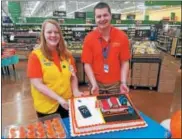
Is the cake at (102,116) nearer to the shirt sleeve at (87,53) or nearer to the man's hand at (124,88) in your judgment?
the man's hand at (124,88)

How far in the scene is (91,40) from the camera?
6.47 feet

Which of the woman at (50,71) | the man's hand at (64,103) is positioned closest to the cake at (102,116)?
the man's hand at (64,103)

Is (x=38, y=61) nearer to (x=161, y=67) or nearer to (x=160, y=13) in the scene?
(x=161, y=67)

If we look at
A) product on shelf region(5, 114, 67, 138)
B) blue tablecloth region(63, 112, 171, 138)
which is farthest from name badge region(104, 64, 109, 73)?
product on shelf region(5, 114, 67, 138)

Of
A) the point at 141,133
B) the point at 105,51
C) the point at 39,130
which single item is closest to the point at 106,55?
the point at 105,51

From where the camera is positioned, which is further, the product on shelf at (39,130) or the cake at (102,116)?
the cake at (102,116)

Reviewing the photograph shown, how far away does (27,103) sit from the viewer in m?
4.48

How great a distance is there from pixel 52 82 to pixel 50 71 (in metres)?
0.10

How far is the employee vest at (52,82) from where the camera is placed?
1630 mm

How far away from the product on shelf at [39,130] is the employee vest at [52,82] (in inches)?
18.6

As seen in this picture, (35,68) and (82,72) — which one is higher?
(35,68)

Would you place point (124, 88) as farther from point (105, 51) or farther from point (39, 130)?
point (39, 130)

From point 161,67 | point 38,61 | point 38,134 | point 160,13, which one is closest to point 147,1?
point 161,67

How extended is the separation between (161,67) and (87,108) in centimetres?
421
